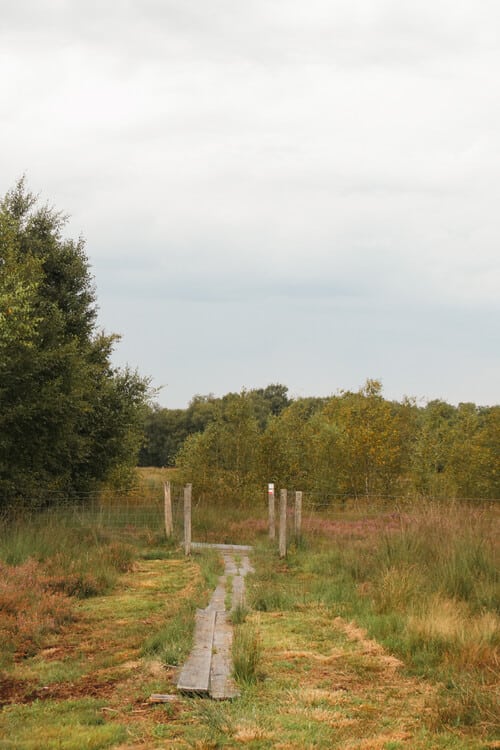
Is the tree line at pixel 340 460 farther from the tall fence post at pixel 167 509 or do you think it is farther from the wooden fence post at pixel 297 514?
the wooden fence post at pixel 297 514

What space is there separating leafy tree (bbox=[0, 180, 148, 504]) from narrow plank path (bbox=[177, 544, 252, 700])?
8.66 meters

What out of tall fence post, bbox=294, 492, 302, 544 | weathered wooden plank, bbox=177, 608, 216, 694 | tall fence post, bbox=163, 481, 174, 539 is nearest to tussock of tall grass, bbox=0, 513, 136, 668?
weathered wooden plank, bbox=177, 608, 216, 694

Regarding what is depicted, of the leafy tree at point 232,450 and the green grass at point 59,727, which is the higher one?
the leafy tree at point 232,450

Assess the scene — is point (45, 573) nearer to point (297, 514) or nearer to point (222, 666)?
point (222, 666)

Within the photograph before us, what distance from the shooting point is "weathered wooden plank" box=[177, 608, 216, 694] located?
626 cm

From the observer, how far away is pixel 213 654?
297 inches

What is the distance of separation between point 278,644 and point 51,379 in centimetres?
1332

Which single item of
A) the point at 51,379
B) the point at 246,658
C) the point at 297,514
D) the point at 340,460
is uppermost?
the point at 51,379

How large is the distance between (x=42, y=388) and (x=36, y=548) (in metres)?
6.11

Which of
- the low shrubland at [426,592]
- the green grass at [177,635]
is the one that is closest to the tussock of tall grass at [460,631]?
the low shrubland at [426,592]

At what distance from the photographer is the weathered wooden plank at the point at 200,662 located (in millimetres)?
6260

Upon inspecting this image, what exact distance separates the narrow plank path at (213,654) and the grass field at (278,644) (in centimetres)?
14

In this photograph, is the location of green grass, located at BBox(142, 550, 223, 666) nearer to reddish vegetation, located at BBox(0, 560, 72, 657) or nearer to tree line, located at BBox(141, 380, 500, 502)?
reddish vegetation, located at BBox(0, 560, 72, 657)

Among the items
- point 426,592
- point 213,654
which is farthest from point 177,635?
point 426,592
